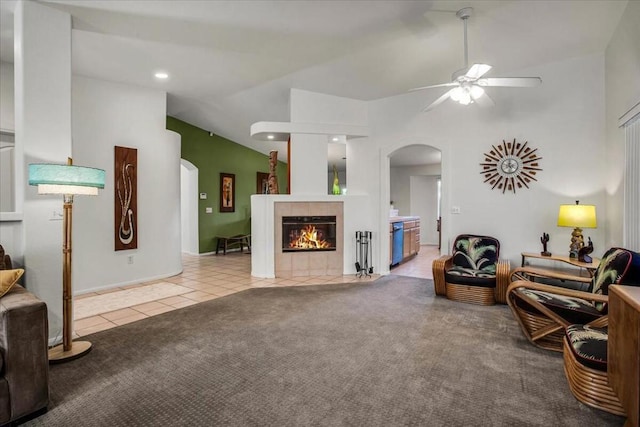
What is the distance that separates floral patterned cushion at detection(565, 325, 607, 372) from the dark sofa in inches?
123

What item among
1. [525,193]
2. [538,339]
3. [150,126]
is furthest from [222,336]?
[525,193]

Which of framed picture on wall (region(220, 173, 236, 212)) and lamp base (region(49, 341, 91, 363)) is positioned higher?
framed picture on wall (region(220, 173, 236, 212))

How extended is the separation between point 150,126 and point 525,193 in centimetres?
554

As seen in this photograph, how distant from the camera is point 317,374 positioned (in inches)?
88.3

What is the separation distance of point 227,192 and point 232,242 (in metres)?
1.27

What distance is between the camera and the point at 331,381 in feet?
7.06

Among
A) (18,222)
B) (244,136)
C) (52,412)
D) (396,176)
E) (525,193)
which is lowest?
(52,412)

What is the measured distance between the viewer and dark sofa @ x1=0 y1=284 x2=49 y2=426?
5.63 ft

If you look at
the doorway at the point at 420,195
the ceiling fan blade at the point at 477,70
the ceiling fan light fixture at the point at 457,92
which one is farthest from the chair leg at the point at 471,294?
the doorway at the point at 420,195

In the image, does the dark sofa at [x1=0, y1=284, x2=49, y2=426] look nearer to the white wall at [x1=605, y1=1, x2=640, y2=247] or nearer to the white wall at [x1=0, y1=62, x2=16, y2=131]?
the white wall at [x1=0, y1=62, x2=16, y2=131]

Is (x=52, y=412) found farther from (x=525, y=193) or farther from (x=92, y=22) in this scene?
(x=525, y=193)

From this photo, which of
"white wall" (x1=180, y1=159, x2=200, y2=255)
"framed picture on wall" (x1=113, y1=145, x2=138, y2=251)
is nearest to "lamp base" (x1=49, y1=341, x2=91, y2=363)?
"framed picture on wall" (x1=113, y1=145, x2=138, y2=251)

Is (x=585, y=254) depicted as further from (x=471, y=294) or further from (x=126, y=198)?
(x=126, y=198)

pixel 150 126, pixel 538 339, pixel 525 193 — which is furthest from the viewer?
pixel 150 126
